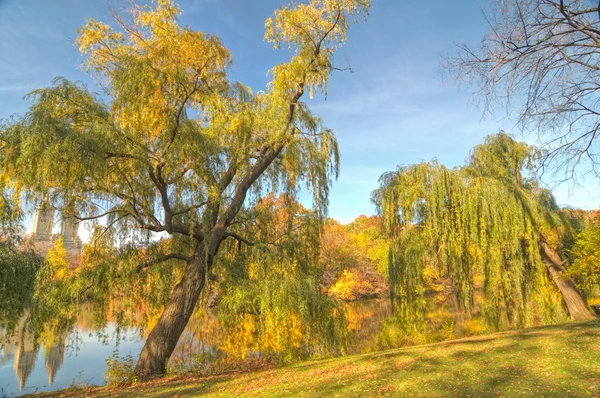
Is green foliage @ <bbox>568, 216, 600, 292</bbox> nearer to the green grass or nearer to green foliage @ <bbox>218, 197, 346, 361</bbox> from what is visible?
the green grass

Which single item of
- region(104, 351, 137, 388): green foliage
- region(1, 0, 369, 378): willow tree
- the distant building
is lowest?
region(104, 351, 137, 388): green foliage

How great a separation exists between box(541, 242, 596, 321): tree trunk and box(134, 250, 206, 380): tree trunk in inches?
431

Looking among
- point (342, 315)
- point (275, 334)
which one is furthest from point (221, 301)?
point (342, 315)

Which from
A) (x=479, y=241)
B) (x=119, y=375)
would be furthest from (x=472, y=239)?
(x=119, y=375)

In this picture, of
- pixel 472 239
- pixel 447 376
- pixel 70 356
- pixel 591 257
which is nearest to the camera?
pixel 447 376

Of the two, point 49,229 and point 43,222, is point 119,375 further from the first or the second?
point 43,222

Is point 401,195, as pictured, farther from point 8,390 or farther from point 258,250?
point 8,390

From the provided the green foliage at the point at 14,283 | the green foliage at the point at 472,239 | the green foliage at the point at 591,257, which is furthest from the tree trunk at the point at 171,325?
the green foliage at the point at 591,257

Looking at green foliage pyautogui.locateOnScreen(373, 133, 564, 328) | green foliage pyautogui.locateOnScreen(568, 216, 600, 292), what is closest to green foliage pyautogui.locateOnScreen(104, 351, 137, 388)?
green foliage pyautogui.locateOnScreen(373, 133, 564, 328)

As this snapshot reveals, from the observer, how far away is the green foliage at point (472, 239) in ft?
33.9

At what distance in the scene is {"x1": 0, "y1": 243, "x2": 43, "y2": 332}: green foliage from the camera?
20.2ft

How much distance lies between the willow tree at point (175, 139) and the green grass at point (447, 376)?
7.62 feet

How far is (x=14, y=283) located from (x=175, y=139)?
154 inches

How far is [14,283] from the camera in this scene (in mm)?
6324
